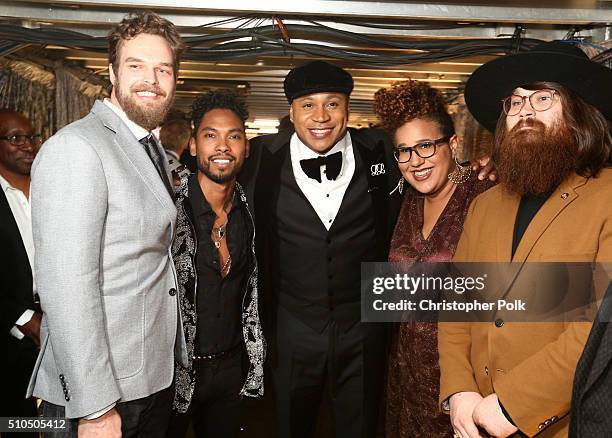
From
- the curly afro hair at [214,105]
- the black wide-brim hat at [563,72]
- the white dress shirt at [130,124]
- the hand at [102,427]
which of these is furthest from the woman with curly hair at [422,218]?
the hand at [102,427]

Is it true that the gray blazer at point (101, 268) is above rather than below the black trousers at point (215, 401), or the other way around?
above

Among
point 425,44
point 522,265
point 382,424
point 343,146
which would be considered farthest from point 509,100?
point 382,424

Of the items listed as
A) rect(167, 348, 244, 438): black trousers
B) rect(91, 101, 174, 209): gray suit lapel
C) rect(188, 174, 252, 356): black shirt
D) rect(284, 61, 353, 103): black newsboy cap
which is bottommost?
rect(167, 348, 244, 438): black trousers

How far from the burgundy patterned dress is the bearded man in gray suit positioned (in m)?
1.17

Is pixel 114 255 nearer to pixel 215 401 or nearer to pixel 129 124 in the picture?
pixel 129 124

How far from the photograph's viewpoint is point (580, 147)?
1.91m

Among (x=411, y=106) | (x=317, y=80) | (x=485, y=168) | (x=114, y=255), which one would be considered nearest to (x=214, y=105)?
(x=317, y=80)

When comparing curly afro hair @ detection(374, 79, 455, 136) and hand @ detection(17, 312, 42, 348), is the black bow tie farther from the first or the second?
hand @ detection(17, 312, 42, 348)

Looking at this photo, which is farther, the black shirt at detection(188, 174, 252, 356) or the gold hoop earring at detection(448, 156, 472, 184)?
the gold hoop earring at detection(448, 156, 472, 184)

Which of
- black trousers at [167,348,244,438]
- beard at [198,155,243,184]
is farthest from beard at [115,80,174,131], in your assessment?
black trousers at [167,348,244,438]

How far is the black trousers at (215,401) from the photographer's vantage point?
2.47m

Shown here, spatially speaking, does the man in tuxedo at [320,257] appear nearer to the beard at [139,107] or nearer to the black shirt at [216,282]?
the black shirt at [216,282]

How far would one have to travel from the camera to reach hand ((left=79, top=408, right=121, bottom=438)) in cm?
167

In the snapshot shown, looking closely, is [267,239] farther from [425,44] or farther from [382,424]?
[425,44]
